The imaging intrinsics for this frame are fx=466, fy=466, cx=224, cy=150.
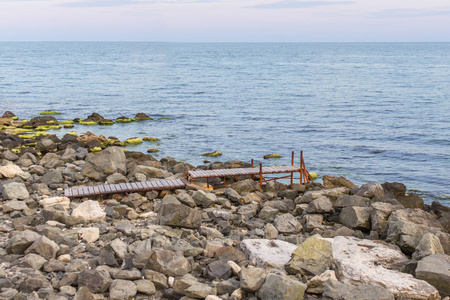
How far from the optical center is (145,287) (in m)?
7.74

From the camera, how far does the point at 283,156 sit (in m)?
24.6

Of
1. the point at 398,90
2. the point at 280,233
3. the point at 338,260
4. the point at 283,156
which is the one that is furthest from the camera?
the point at 398,90

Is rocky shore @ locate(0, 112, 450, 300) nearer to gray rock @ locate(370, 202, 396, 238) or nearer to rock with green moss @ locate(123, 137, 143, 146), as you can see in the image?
gray rock @ locate(370, 202, 396, 238)

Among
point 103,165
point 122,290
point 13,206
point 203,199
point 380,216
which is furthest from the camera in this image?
point 103,165

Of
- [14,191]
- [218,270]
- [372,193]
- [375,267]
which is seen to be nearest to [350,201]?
[372,193]

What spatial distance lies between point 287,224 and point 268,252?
256cm

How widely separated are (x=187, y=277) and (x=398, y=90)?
51.6 metres

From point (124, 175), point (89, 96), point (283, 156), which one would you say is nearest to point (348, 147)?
point (283, 156)

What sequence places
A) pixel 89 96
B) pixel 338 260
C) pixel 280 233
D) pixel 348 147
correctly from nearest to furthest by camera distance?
pixel 338 260 < pixel 280 233 < pixel 348 147 < pixel 89 96

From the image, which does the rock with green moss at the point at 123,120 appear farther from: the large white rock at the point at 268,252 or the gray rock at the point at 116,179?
the large white rock at the point at 268,252

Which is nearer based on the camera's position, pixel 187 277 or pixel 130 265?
pixel 187 277

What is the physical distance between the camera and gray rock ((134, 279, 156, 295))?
25.3ft

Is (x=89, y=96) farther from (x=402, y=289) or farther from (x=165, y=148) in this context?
(x=402, y=289)

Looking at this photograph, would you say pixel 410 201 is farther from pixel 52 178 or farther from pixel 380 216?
pixel 52 178
